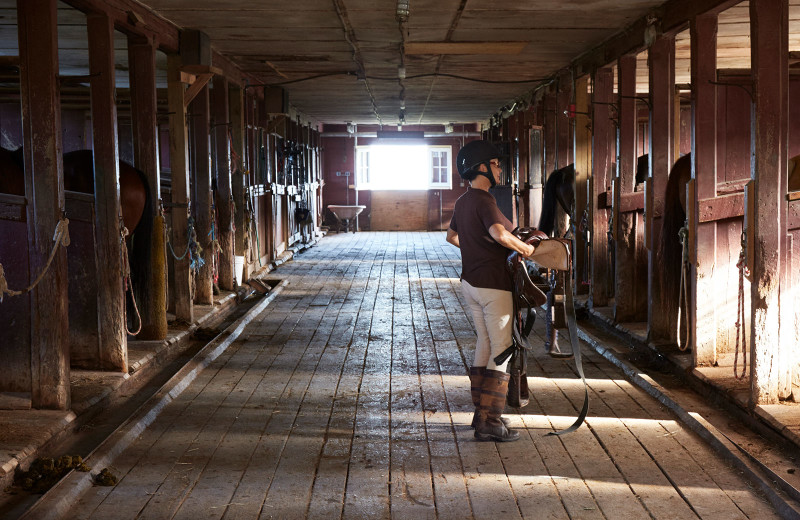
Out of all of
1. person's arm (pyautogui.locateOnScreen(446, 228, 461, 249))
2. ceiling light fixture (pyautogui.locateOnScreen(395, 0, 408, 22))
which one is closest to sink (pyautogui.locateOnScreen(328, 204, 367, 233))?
ceiling light fixture (pyautogui.locateOnScreen(395, 0, 408, 22))

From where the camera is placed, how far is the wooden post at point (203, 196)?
8328 millimetres

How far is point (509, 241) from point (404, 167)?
19.2 m

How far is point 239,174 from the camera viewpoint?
10.1 metres

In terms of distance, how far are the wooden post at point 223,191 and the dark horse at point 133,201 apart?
308 cm

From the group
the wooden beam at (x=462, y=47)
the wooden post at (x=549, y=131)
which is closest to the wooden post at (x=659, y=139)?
the wooden beam at (x=462, y=47)

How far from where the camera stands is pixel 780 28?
438 cm

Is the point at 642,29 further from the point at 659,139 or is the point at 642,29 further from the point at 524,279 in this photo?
the point at 524,279

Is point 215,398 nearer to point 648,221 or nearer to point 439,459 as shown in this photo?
point 439,459

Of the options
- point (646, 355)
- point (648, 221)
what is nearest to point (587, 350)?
point (646, 355)

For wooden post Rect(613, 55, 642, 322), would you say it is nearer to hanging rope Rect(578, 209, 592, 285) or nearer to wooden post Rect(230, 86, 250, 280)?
hanging rope Rect(578, 209, 592, 285)

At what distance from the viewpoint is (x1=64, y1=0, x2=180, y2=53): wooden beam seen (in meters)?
5.39

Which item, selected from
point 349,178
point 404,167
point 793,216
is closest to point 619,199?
point 793,216

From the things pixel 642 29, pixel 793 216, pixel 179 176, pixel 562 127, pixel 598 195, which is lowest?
pixel 793 216

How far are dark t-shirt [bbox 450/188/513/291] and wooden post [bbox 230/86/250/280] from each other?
6.08 meters
